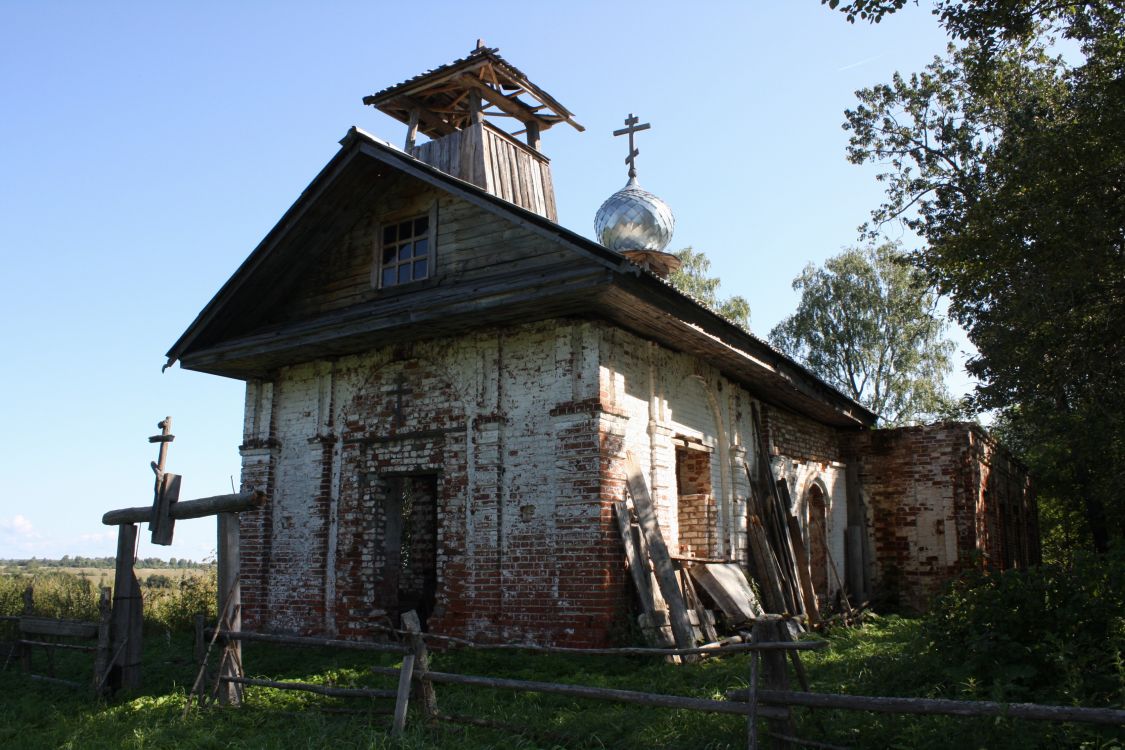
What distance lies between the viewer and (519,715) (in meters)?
6.66

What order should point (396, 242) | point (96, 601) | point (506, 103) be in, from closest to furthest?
point (396, 242), point (506, 103), point (96, 601)

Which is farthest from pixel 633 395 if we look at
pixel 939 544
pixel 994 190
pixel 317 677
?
pixel 939 544

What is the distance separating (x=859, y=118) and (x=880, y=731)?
16.5m

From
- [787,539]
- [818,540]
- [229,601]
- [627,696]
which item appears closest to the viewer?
[627,696]

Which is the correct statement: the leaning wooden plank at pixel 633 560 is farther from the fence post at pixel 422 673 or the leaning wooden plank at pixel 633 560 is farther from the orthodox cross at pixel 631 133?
the orthodox cross at pixel 631 133

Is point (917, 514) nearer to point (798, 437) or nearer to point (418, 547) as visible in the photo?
point (798, 437)

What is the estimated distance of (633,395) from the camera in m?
9.91

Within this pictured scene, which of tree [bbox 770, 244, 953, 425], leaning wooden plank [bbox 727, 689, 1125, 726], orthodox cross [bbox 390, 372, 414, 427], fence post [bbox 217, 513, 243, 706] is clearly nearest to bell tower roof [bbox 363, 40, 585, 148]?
orthodox cross [bbox 390, 372, 414, 427]

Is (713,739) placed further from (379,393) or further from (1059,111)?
(1059,111)

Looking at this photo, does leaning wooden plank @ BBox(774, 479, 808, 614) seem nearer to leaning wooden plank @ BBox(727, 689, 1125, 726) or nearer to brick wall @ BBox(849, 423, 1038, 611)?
brick wall @ BBox(849, 423, 1038, 611)

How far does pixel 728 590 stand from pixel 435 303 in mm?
4633

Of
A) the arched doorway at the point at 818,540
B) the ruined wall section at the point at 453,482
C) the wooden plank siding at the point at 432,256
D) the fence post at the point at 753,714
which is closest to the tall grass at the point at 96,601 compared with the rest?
the ruined wall section at the point at 453,482

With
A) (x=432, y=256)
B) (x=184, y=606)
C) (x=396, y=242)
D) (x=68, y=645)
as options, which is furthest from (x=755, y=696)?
(x=184, y=606)

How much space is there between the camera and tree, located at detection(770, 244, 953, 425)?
29.7 meters
